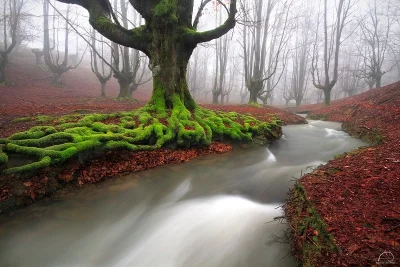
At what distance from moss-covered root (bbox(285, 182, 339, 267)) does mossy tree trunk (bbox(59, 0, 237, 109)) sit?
545 cm

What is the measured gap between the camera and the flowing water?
120 inches

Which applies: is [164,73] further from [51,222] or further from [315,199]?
[315,199]

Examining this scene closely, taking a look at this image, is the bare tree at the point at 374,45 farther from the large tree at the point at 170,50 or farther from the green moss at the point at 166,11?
the green moss at the point at 166,11

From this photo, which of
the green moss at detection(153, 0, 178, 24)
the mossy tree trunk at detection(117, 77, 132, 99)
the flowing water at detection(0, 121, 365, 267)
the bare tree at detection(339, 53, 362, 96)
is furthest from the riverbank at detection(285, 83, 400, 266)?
the bare tree at detection(339, 53, 362, 96)

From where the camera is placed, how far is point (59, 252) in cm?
306

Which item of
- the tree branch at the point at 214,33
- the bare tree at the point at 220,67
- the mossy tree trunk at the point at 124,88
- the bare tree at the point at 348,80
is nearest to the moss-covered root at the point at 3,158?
the tree branch at the point at 214,33

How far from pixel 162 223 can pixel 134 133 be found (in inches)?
106

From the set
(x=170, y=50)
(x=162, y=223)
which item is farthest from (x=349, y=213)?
→ (x=170, y=50)

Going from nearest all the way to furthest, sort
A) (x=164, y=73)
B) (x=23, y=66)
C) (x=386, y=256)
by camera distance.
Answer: (x=386, y=256) → (x=164, y=73) → (x=23, y=66)

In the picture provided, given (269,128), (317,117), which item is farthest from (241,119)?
(317,117)

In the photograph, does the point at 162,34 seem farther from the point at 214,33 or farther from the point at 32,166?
the point at 32,166

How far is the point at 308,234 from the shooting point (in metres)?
2.75

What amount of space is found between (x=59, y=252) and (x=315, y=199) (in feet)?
11.7

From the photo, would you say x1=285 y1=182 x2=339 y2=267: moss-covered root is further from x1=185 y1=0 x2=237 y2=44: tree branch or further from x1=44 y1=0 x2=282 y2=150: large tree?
x1=185 y1=0 x2=237 y2=44: tree branch
